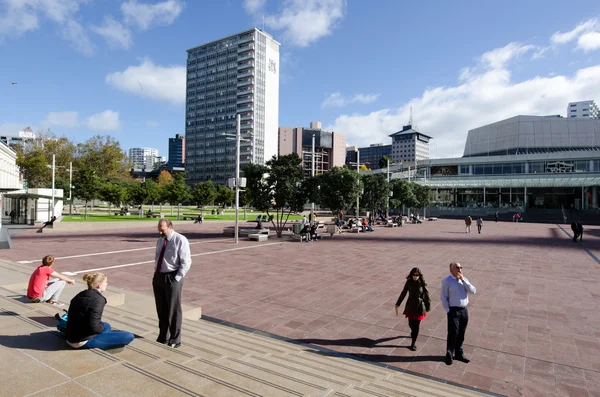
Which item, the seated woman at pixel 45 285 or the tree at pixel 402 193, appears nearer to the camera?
the seated woman at pixel 45 285

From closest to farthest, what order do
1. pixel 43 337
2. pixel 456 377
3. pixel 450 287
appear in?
pixel 43 337 < pixel 456 377 < pixel 450 287

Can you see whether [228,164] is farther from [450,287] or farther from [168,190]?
[450,287]

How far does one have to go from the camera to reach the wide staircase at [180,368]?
3184 mm

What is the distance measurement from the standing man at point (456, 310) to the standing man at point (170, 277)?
3700 millimetres

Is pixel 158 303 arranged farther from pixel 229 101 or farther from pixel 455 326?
pixel 229 101

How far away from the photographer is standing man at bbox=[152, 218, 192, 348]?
456 cm

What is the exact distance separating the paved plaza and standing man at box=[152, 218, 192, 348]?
2.12 metres

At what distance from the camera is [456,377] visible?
4719 millimetres

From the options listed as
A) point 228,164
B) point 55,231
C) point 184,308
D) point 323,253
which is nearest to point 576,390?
point 184,308

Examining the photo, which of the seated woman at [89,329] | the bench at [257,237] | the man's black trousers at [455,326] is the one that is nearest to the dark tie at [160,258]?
the seated woman at [89,329]

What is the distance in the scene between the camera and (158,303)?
468 centimetres

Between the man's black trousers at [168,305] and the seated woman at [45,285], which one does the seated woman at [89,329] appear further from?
the seated woman at [45,285]

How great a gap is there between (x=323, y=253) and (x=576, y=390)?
11499 mm

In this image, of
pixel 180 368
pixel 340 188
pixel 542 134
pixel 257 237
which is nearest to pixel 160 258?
pixel 180 368
